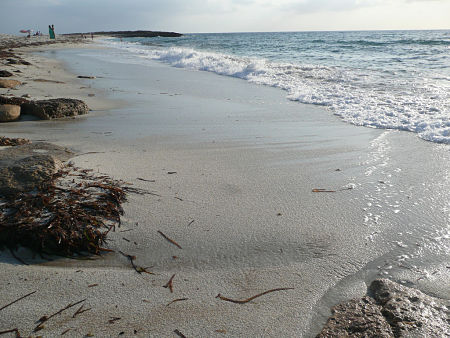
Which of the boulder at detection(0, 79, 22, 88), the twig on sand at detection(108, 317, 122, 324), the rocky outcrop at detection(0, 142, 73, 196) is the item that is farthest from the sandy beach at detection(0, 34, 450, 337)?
the boulder at detection(0, 79, 22, 88)

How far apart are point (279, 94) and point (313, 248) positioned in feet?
19.2

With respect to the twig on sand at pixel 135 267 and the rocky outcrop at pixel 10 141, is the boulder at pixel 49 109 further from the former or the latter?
the twig on sand at pixel 135 267

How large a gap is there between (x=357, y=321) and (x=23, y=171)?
7.83ft

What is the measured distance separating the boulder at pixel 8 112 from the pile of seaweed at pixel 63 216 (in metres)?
2.91

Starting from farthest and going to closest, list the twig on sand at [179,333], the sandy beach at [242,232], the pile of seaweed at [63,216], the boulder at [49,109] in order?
the boulder at [49,109], the pile of seaweed at [63,216], the sandy beach at [242,232], the twig on sand at [179,333]

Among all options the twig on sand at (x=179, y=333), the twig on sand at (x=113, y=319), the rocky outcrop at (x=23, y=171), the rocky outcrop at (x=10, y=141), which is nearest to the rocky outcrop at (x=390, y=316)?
the twig on sand at (x=179, y=333)

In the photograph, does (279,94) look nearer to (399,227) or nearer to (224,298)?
(399,227)

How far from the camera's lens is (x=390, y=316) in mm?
1513

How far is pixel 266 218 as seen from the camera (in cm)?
233

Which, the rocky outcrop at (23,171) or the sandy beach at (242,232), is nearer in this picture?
the sandy beach at (242,232)

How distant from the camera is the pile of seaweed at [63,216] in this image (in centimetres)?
193

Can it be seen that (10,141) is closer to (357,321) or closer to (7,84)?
(357,321)

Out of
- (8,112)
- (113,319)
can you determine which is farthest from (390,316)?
(8,112)

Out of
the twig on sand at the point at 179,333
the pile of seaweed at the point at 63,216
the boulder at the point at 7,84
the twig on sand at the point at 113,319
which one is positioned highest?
the boulder at the point at 7,84
